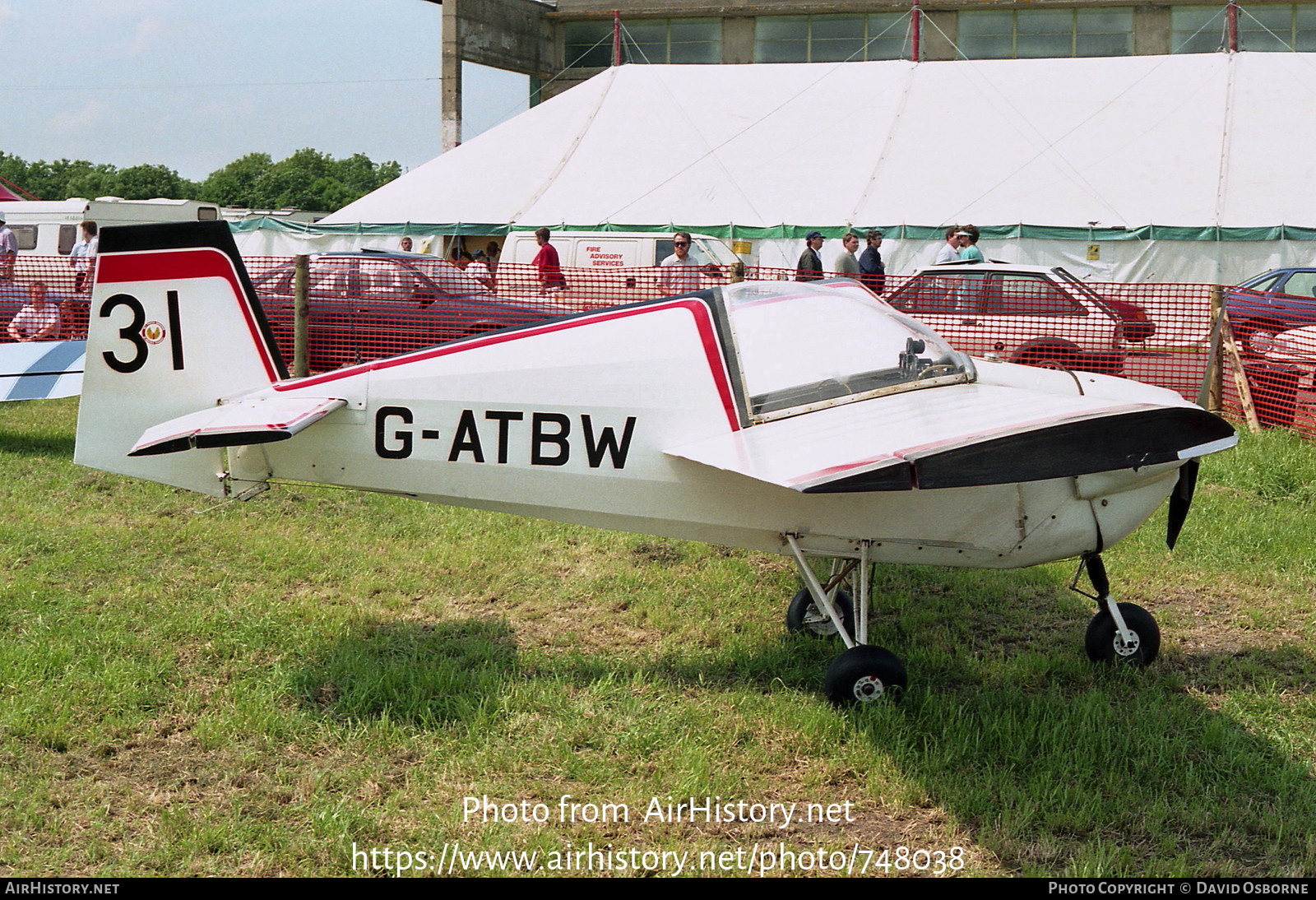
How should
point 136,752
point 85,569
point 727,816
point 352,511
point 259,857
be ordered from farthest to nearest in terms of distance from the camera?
point 352,511
point 85,569
point 136,752
point 727,816
point 259,857

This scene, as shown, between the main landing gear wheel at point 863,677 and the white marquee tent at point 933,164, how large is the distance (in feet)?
51.9

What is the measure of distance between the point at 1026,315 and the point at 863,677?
25.6 ft

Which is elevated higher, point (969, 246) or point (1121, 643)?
point (969, 246)

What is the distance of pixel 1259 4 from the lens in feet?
109

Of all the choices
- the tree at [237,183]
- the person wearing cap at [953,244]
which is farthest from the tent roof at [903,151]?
the tree at [237,183]

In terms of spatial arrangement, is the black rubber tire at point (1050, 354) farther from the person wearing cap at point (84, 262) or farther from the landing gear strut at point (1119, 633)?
the person wearing cap at point (84, 262)

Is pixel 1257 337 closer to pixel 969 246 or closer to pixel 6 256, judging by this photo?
pixel 969 246

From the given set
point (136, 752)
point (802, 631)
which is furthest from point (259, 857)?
point (802, 631)

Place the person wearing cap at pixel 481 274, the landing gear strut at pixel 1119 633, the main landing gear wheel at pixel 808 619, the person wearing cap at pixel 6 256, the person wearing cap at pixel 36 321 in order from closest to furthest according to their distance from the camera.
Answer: the landing gear strut at pixel 1119 633, the main landing gear wheel at pixel 808 619, the person wearing cap at pixel 36 321, the person wearing cap at pixel 481 274, the person wearing cap at pixel 6 256

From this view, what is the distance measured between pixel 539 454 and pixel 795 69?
818 inches

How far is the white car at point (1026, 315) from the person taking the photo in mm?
11125

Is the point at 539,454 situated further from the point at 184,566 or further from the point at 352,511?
the point at 352,511

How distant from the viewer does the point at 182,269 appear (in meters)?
5.16

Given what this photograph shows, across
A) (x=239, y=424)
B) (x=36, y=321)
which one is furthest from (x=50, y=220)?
(x=239, y=424)
